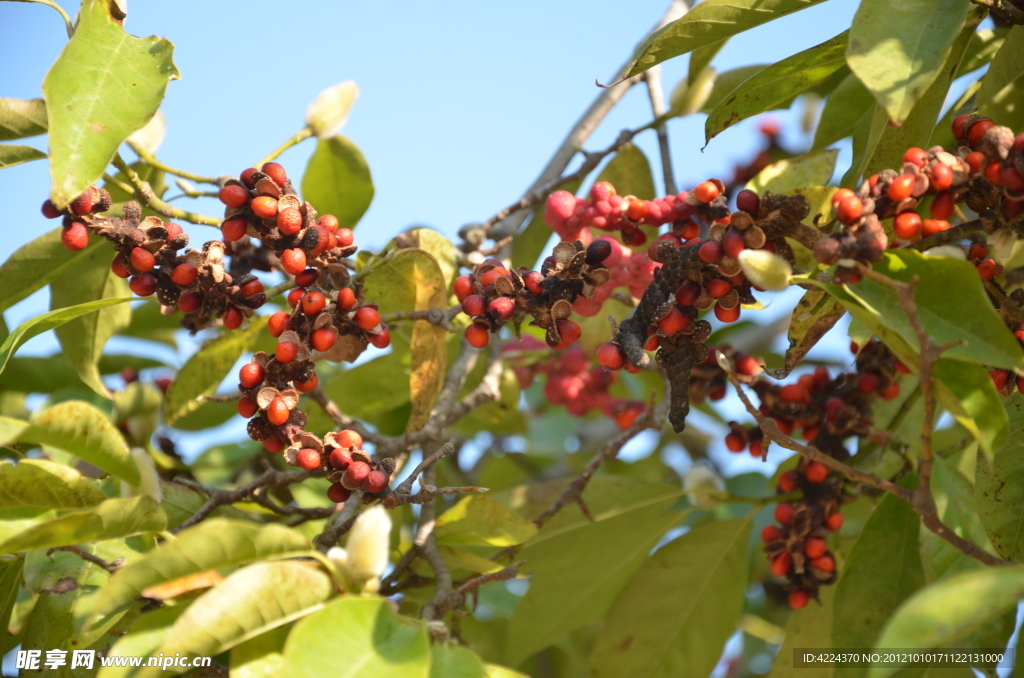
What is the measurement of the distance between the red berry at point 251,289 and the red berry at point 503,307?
447mm

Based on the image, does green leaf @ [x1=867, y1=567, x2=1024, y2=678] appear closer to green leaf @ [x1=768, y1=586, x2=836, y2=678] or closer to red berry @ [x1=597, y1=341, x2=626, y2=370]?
red berry @ [x1=597, y1=341, x2=626, y2=370]

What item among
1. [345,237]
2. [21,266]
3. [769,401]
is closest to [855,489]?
[769,401]

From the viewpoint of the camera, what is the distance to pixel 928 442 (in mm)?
1169

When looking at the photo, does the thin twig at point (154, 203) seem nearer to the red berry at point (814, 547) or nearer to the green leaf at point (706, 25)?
the green leaf at point (706, 25)

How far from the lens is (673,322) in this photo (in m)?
1.33

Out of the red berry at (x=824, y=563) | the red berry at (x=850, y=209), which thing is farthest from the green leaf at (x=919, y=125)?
the red berry at (x=824, y=563)

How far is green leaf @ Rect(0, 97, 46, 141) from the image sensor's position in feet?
5.25

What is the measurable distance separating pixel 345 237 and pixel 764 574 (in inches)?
91.8

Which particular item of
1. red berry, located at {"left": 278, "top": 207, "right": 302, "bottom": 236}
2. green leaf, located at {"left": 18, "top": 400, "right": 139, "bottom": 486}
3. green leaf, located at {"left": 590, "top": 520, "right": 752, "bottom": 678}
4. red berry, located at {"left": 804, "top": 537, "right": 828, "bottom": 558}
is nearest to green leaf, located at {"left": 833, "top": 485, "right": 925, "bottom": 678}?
red berry, located at {"left": 804, "top": 537, "right": 828, "bottom": 558}

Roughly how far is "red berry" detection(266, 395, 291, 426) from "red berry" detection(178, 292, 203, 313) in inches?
10.7

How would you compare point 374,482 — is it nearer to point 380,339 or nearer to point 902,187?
point 380,339

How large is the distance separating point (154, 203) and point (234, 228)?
0.39 meters

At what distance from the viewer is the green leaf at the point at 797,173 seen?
71.8 inches

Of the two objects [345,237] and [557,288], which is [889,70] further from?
[345,237]
